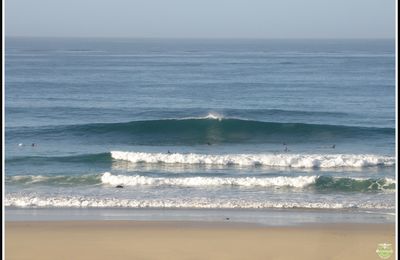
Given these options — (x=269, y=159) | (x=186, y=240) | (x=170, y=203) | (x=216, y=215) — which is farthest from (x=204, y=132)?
(x=186, y=240)

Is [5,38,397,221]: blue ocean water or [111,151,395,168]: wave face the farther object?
[111,151,395,168]: wave face

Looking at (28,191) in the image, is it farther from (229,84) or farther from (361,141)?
(229,84)

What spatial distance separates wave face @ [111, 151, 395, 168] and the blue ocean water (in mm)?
32

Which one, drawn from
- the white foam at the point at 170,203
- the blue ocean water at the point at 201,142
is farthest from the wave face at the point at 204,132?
the white foam at the point at 170,203

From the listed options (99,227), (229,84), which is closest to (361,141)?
(99,227)

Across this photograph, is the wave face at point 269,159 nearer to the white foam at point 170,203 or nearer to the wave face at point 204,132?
the wave face at point 204,132

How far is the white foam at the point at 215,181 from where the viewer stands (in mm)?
16609

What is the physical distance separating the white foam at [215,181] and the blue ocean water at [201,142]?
4 centimetres

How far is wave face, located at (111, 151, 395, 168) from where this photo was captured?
19047 millimetres

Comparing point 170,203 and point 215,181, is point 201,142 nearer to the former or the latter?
point 215,181

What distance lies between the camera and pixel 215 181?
55.0 feet

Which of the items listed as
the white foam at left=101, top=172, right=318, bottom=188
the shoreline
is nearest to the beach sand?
the shoreline

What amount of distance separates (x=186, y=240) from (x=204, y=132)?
13234mm

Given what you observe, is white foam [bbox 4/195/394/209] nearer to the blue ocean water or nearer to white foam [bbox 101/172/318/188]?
the blue ocean water
